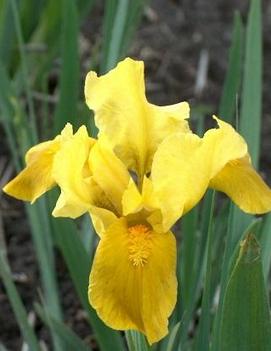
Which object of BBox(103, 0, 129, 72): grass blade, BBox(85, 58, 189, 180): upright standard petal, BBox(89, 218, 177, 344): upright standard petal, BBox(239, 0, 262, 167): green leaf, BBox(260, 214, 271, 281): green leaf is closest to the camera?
BBox(89, 218, 177, 344): upright standard petal

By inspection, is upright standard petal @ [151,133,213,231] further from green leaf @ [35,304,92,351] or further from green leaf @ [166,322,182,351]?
green leaf @ [35,304,92,351]

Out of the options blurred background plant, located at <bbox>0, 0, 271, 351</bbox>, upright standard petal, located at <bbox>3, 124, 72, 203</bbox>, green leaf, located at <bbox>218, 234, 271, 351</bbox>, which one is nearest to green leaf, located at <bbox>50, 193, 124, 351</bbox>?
blurred background plant, located at <bbox>0, 0, 271, 351</bbox>

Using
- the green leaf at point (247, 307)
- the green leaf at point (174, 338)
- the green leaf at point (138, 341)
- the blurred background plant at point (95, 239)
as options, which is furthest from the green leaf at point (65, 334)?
the green leaf at point (247, 307)

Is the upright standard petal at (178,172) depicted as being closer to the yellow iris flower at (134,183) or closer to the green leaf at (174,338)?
the yellow iris flower at (134,183)

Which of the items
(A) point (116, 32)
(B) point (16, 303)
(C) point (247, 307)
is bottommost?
(B) point (16, 303)

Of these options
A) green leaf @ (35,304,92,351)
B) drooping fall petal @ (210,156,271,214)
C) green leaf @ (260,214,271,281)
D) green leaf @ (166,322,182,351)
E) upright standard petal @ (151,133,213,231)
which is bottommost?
green leaf @ (35,304,92,351)

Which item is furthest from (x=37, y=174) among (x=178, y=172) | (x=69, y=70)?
(x=69, y=70)

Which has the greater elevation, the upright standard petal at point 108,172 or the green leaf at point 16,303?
the upright standard petal at point 108,172

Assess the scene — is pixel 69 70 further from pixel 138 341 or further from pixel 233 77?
pixel 138 341
